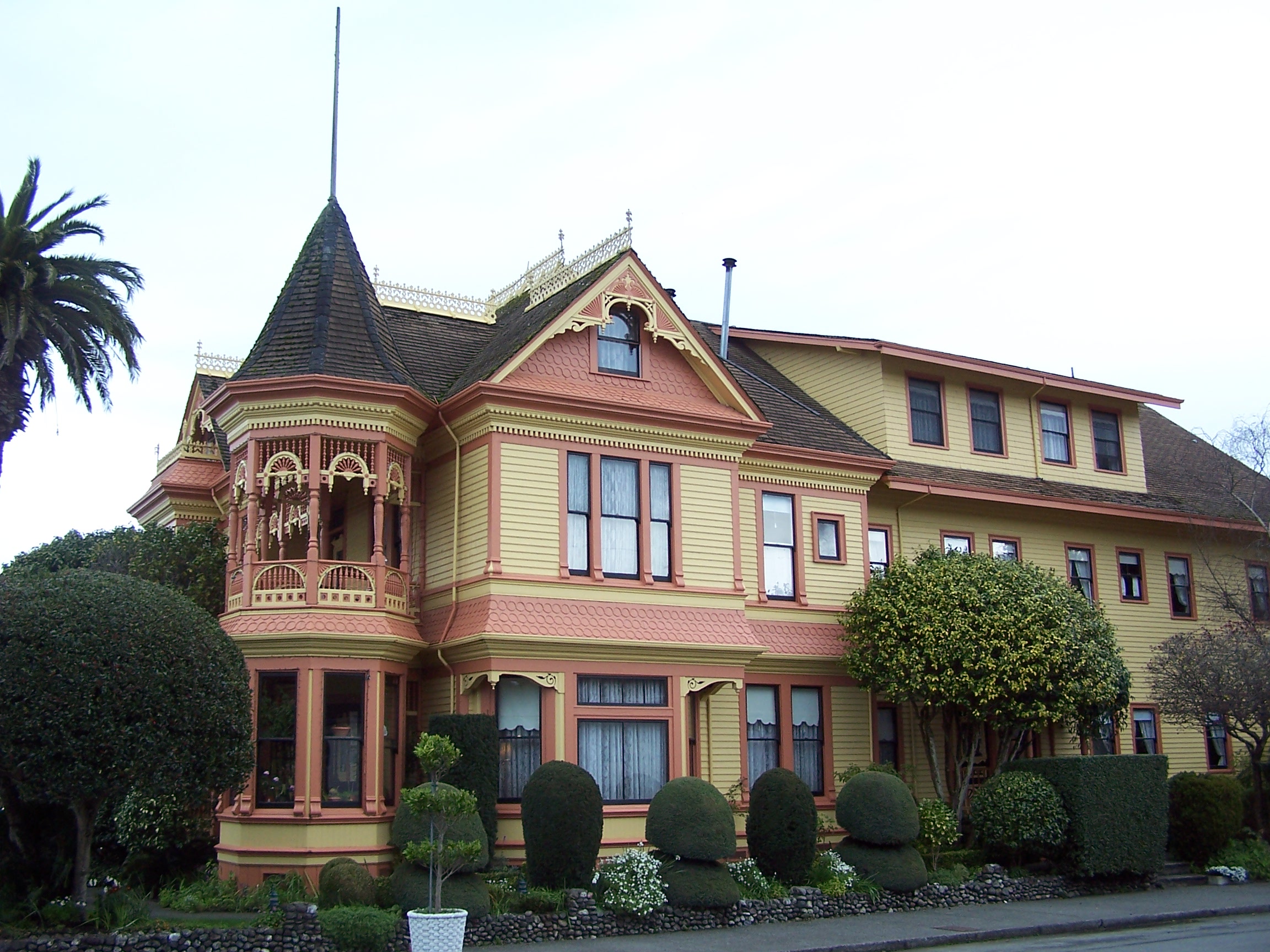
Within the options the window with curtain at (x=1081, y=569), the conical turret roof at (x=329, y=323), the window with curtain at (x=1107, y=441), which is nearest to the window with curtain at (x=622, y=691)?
the conical turret roof at (x=329, y=323)

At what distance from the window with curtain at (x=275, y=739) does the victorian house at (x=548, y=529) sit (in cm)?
3

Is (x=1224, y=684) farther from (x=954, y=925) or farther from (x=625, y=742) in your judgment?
(x=625, y=742)

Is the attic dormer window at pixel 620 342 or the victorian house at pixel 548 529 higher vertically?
the attic dormer window at pixel 620 342

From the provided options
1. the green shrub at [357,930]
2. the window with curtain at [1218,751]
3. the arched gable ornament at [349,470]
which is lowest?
the green shrub at [357,930]

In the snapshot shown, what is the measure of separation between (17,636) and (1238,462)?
31499 millimetres

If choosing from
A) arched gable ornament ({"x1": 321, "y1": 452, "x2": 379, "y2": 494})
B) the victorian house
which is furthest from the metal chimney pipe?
arched gable ornament ({"x1": 321, "y1": 452, "x2": 379, "y2": 494})

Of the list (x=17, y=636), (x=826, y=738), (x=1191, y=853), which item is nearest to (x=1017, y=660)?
(x=826, y=738)

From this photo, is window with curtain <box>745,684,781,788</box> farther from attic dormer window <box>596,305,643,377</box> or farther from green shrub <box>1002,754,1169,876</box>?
attic dormer window <box>596,305,643,377</box>

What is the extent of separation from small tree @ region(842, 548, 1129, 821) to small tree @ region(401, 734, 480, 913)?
34.8 ft

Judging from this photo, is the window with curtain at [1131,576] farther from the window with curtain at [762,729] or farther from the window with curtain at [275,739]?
the window with curtain at [275,739]

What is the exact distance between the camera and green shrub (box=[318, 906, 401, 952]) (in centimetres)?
1625

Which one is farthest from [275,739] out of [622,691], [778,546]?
[778,546]

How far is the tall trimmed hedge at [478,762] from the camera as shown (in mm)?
19672

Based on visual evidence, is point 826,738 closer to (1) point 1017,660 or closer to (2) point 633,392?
(1) point 1017,660
